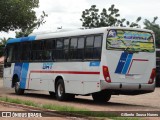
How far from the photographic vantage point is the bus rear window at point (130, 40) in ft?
61.5

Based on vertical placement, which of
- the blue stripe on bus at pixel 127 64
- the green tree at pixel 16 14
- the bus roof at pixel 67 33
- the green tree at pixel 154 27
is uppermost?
the green tree at pixel 154 27

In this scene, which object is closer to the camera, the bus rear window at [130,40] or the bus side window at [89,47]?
the bus rear window at [130,40]

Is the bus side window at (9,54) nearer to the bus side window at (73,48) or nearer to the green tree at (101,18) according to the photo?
the bus side window at (73,48)

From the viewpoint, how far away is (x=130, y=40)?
19109mm

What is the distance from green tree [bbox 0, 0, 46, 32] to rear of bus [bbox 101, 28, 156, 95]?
548 inches

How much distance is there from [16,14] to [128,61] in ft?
48.3

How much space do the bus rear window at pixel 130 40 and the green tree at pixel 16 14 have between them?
13.9 m

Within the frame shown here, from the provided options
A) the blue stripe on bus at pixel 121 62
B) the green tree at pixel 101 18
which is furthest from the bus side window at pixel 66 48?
the green tree at pixel 101 18

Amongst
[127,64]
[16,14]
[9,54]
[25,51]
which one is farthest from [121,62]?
[16,14]

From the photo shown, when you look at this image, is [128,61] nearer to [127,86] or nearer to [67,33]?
[127,86]

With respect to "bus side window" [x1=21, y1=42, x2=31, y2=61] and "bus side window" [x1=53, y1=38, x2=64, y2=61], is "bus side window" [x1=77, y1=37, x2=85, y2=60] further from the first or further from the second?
"bus side window" [x1=21, y1=42, x2=31, y2=61]

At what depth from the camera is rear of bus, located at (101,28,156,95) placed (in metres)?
18.6

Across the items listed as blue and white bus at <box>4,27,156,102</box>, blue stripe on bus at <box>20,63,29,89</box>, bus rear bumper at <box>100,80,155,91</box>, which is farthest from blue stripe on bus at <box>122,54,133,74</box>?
blue stripe on bus at <box>20,63,29,89</box>

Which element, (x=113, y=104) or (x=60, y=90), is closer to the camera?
(x=113, y=104)
